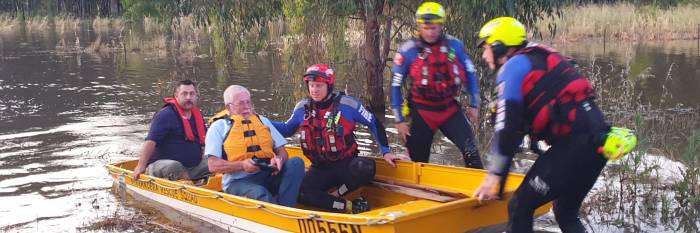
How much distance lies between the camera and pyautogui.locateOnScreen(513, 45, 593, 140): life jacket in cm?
432

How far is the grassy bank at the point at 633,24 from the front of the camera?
81.8 ft

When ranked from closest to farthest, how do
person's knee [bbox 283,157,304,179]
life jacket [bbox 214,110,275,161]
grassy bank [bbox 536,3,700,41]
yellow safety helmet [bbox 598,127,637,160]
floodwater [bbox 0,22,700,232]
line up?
yellow safety helmet [bbox 598,127,637,160], life jacket [bbox 214,110,275,161], person's knee [bbox 283,157,304,179], floodwater [bbox 0,22,700,232], grassy bank [bbox 536,3,700,41]

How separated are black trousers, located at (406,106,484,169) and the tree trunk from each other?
4949 mm

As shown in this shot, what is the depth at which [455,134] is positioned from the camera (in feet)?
21.6

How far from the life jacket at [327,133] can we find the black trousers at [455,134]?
563 mm

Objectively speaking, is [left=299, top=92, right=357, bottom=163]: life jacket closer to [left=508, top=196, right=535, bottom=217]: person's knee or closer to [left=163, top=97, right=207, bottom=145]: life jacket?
[left=163, top=97, right=207, bottom=145]: life jacket

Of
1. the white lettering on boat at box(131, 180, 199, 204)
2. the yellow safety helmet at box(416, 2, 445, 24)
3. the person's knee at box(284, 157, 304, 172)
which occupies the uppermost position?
the yellow safety helmet at box(416, 2, 445, 24)

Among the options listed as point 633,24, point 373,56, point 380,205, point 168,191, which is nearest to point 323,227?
point 380,205

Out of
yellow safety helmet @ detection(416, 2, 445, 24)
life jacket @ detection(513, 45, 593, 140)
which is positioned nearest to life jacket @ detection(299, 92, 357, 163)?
yellow safety helmet @ detection(416, 2, 445, 24)

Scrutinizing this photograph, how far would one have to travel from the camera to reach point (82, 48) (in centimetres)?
2656

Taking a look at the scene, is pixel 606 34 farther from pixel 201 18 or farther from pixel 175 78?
pixel 201 18

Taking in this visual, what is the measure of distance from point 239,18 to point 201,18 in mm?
598

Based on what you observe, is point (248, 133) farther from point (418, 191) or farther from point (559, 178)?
point (559, 178)

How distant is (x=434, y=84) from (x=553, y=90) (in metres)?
2.15
